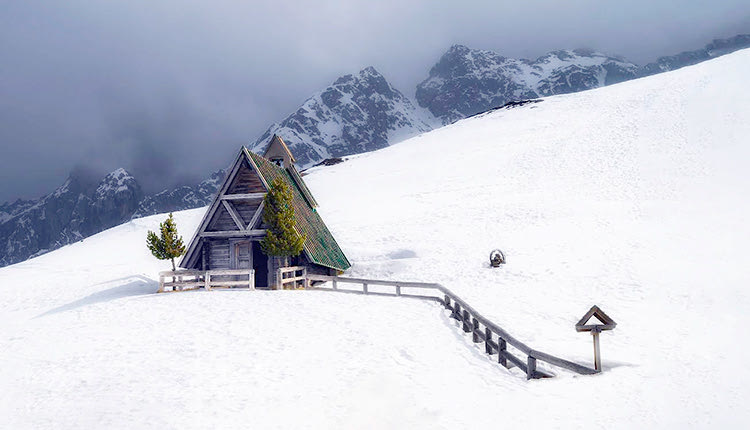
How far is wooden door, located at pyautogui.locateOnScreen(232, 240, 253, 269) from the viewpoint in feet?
71.9

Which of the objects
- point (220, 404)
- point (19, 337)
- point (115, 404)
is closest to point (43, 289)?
point (19, 337)

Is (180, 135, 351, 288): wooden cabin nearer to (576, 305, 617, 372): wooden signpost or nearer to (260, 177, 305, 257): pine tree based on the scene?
(260, 177, 305, 257): pine tree

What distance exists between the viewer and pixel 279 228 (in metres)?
19.9

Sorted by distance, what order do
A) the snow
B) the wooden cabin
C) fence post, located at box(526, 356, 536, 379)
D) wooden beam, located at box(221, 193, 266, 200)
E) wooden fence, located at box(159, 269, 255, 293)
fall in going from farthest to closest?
the wooden cabin, wooden beam, located at box(221, 193, 266, 200), wooden fence, located at box(159, 269, 255, 293), fence post, located at box(526, 356, 536, 379), the snow

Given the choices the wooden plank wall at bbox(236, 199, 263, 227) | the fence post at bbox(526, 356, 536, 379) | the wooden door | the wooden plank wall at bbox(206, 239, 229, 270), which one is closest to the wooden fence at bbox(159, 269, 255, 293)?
the wooden door

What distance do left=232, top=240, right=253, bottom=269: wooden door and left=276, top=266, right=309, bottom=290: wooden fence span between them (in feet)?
7.15

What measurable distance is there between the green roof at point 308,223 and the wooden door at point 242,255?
2.92m

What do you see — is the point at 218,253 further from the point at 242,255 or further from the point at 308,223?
the point at 308,223

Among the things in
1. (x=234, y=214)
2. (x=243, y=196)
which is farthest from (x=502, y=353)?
(x=234, y=214)

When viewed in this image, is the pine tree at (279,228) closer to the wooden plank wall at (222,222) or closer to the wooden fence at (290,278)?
the wooden fence at (290,278)

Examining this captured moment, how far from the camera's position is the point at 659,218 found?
1206 inches

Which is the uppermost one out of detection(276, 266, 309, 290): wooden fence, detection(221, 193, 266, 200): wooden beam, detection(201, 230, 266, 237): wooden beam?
detection(221, 193, 266, 200): wooden beam

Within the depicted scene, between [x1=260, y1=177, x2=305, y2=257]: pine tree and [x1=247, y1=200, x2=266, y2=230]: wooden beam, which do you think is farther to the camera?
[x1=247, y1=200, x2=266, y2=230]: wooden beam

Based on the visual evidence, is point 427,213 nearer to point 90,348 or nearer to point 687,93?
point 90,348
